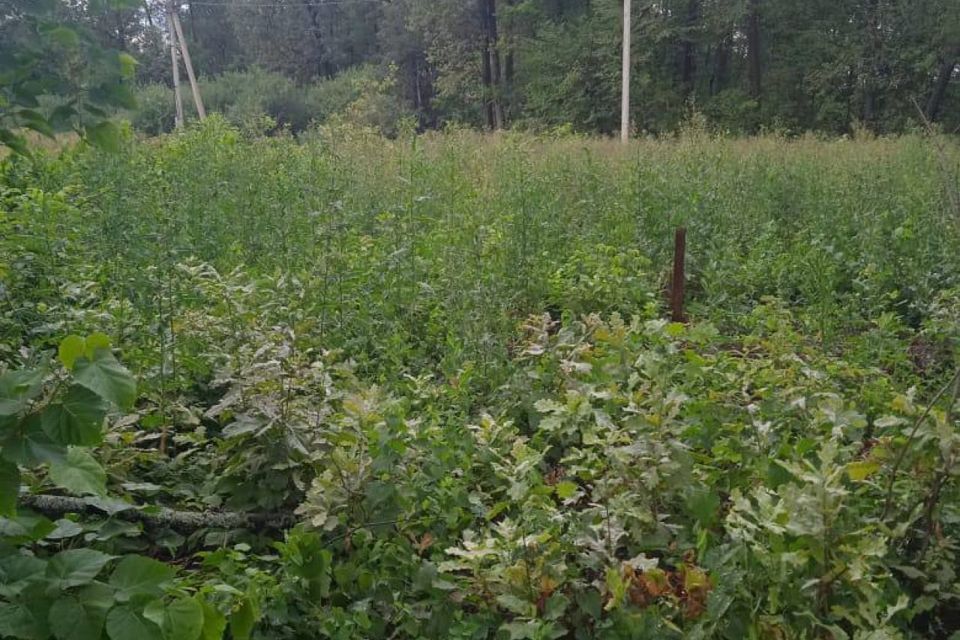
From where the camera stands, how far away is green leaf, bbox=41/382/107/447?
4.66 feet

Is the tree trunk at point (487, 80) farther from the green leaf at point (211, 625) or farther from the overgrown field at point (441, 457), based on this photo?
the green leaf at point (211, 625)

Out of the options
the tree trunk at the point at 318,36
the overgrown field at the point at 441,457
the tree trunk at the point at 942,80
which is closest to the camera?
the overgrown field at the point at 441,457

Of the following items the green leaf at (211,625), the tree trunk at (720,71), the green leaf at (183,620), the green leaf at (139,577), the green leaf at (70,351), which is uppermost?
the tree trunk at (720,71)

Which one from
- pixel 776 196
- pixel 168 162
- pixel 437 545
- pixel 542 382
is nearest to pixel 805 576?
pixel 437 545

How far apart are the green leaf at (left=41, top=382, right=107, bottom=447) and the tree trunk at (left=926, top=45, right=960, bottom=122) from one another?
96.1ft

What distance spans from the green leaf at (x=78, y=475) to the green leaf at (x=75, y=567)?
0.44ft

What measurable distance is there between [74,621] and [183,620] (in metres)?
0.20

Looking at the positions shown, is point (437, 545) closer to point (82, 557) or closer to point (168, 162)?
point (82, 557)

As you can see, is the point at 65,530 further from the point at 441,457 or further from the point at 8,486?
the point at 441,457

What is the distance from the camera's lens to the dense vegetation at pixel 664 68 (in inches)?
1071

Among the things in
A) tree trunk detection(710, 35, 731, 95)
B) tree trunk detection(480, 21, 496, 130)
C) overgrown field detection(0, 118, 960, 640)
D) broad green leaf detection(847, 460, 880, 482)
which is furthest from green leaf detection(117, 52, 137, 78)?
tree trunk detection(480, 21, 496, 130)

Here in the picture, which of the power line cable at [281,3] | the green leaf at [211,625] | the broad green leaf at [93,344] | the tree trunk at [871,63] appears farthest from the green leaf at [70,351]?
the power line cable at [281,3]

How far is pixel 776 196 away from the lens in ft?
27.9

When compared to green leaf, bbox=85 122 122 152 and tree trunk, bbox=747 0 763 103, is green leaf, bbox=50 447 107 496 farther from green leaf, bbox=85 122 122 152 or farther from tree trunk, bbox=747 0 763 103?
tree trunk, bbox=747 0 763 103
